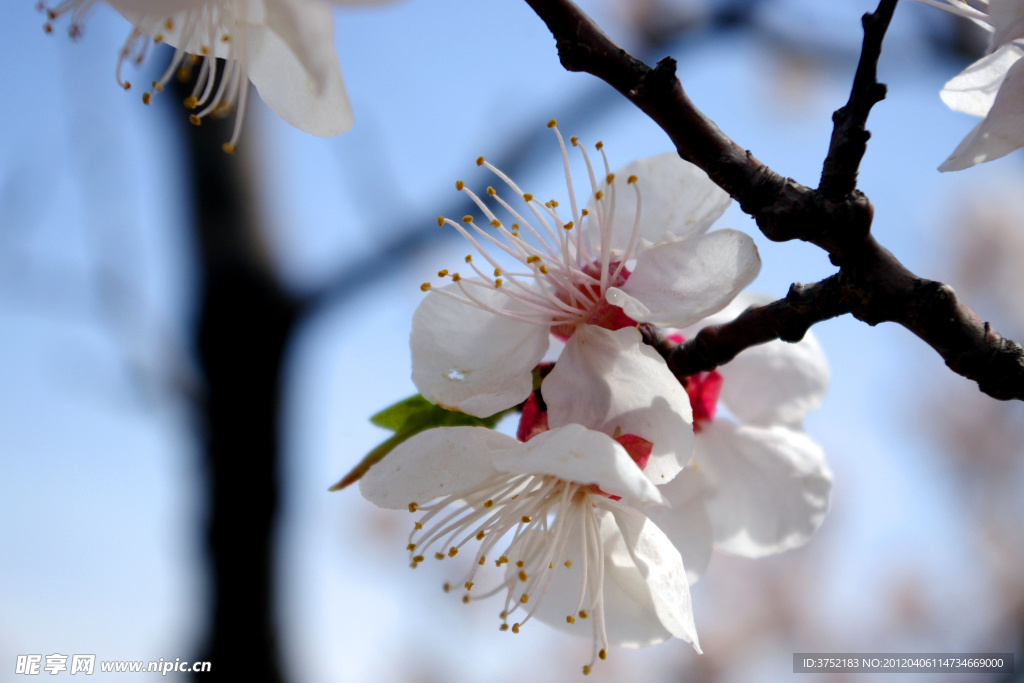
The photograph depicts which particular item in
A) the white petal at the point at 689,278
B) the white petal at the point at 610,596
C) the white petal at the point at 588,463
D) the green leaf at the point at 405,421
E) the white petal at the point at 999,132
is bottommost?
the white petal at the point at 610,596

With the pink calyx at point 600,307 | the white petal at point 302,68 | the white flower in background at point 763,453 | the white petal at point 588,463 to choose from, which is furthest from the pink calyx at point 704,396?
the white petal at point 302,68

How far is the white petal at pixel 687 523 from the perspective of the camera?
25.8 inches

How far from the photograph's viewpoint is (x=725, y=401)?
2.52ft

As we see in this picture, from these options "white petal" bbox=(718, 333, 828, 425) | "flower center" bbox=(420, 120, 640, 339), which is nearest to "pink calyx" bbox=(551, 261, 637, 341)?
"flower center" bbox=(420, 120, 640, 339)

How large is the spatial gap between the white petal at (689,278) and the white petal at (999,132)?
0.45 feet

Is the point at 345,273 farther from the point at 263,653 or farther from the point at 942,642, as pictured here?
the point at 942,642

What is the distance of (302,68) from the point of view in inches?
18.8

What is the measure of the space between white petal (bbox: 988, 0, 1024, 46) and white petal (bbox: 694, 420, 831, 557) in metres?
0.44

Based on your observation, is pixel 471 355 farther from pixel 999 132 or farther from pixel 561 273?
pixel 999 132

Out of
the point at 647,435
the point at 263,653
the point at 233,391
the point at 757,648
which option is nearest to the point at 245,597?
the point at 263,653

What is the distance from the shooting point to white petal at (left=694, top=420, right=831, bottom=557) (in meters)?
Result: 0.74

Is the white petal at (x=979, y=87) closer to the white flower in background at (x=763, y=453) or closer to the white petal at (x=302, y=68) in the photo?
the white flower in background at (x=763, y=453)

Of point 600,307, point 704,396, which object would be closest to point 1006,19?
point 600,307

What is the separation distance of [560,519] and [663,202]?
29 cm
